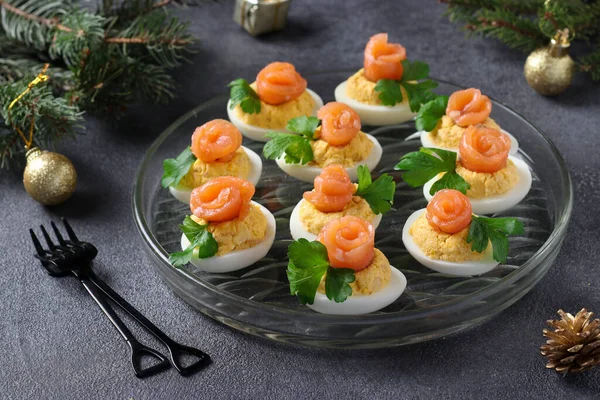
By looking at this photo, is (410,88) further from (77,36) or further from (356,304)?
(77,36)

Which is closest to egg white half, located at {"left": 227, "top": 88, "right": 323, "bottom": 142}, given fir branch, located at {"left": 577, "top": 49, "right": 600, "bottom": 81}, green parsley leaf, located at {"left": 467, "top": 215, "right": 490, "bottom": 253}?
green parsley leaf, located at {"left": 467, "top": 215, "right": 490, "bottom": 253}

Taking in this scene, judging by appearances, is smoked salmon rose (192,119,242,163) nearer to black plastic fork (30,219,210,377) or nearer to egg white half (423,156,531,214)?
black plastic fork (30,219,210,377)

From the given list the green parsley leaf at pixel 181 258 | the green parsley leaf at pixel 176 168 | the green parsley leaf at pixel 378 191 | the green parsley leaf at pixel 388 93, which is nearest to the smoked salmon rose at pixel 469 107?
the green parsley leaf at pixel 388 93

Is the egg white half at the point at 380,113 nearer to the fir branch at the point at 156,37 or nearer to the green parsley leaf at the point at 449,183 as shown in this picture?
the green parsley leaf at the point at 449,183

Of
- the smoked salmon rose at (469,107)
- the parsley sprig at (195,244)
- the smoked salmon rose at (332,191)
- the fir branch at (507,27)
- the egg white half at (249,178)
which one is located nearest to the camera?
the parsley sprig at (195,244)

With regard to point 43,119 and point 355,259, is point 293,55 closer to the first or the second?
point 43,119

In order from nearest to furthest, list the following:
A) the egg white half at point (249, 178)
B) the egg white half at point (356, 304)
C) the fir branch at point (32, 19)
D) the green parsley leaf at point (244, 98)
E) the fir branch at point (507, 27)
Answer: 1. the egg white half at point (356, 304)
2. the egg white half at point (249, 178)
3. the green parsley leaf at point (244, 98)
4. the fir branch at point (32, 19)
5. the fir branch at point (507, 27)
